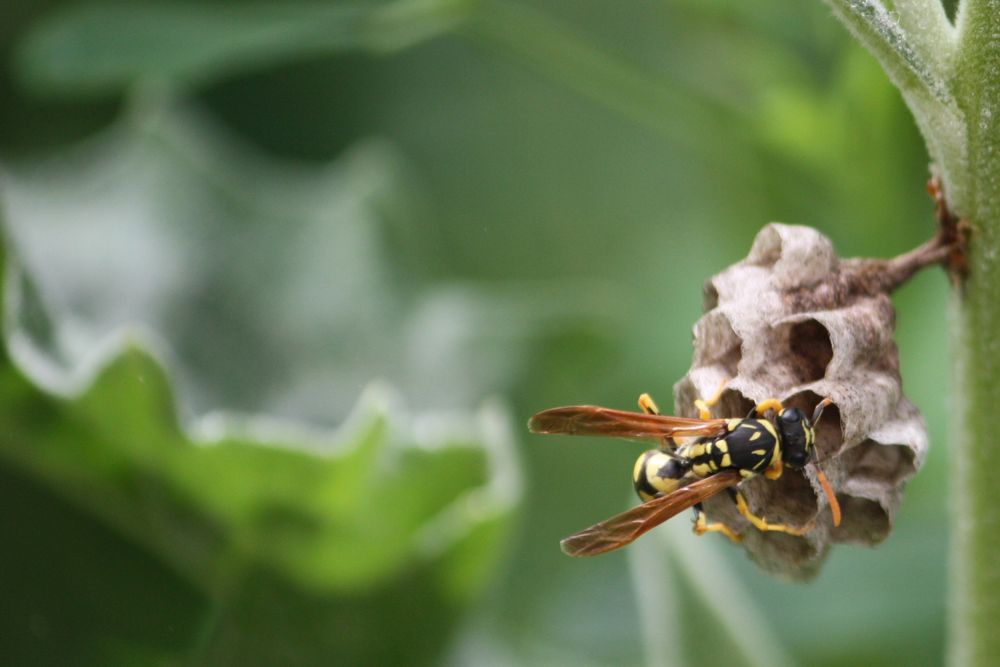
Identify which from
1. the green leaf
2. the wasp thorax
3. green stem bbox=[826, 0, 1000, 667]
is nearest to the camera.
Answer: green stem bbox=[826, 0, 1000, 667]

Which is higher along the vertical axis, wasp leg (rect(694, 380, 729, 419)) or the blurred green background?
the blurred green background

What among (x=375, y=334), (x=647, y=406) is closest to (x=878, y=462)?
(x=647, y=406)

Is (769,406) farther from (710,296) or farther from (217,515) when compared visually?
(217,515)

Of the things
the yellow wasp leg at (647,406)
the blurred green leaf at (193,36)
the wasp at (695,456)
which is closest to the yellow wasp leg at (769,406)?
the wasp at (695,456)

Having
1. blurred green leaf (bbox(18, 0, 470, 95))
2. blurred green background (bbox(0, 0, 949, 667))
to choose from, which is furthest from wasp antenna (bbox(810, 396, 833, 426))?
blurred green leaf (bbox(18, 0, 470, 95))

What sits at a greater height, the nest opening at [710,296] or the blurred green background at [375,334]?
the blurred green background at [375,334]

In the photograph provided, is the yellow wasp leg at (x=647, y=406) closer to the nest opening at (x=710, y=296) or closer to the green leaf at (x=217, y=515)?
the nest opening at (x=710, y=296)

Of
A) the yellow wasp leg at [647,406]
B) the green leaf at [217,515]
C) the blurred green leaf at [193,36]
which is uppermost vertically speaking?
the blurred green leaf at [193,36]

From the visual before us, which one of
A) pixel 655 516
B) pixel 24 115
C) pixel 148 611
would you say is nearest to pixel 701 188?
pixel 24 115

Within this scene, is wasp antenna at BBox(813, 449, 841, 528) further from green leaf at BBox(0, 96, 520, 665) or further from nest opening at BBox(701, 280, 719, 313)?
green leaf at BBox(0, 96, 520, 665)
